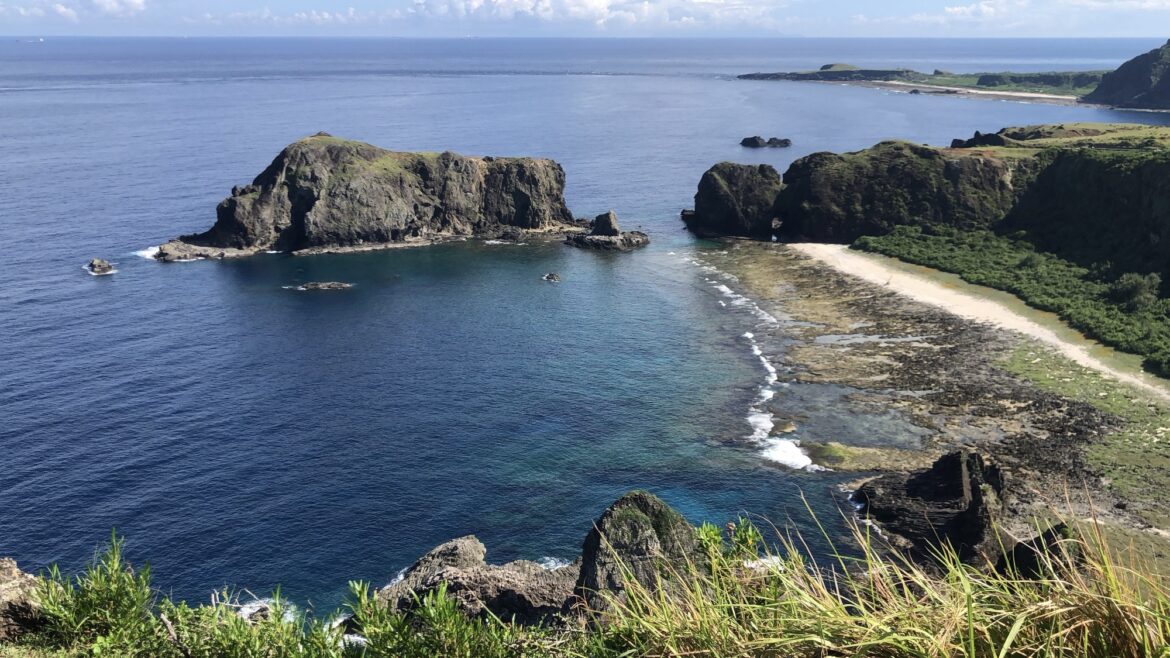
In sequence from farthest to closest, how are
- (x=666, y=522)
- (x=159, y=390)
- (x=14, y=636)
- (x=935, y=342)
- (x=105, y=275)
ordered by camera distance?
1. (x=105, y=275)
2. (x=935, y=342)
3. (x=159, y=390)
4. (x=666, y=522)
5. (x=14, y=636)

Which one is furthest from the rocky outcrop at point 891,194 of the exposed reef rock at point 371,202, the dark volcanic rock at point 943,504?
the dark volcanic rock at point 943,504

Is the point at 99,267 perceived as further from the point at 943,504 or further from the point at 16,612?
the point at 943,504

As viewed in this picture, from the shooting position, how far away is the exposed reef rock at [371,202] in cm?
13688

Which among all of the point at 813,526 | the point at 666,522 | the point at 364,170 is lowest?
the point at 813,526

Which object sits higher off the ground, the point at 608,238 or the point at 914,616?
the point at 914,616

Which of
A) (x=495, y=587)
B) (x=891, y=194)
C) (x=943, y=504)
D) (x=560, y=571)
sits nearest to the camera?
(x=495, y=587)

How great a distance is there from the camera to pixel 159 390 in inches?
3187

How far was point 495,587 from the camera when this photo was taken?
45812 millimetres

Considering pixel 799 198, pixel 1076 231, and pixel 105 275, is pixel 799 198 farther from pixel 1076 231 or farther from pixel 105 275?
pixel 105 275

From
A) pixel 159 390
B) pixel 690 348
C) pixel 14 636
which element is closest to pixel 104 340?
pixel 159 390

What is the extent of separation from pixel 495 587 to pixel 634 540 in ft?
29.2

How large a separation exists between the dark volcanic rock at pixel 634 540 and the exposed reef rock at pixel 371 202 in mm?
106298

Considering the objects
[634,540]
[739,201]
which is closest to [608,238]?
[739,201]

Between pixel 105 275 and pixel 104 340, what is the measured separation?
2863 centimetres
